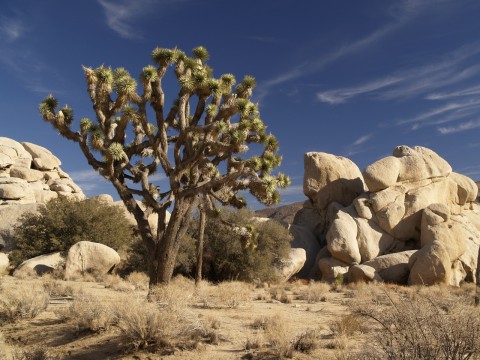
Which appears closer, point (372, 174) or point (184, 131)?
point (184, 131)

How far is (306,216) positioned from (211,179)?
72.0 feet

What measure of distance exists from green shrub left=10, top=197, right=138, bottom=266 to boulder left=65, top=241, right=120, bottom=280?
9.42ft

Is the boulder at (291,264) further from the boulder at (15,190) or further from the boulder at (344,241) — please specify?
the boulder at (15,190)

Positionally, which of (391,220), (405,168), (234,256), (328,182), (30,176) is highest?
(30,176)

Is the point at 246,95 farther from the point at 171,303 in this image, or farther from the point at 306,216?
the point at 306,216

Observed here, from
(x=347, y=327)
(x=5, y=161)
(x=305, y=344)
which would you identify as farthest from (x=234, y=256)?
(x=5, y=161)

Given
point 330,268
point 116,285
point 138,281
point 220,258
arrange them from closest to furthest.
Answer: point 116,285 → point 138,281 → point 220,258 → point 330,268

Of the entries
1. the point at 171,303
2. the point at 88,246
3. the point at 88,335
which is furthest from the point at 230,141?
the point at 88,246

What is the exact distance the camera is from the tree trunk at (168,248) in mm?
11891

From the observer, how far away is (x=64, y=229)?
23.6m

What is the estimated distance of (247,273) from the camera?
23.0m

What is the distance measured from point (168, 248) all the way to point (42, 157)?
37102 mm

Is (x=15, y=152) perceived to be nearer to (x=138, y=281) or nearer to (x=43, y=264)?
(x=43, y=264)

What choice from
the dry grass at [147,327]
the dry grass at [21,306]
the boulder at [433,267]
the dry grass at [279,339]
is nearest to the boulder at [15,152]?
the boulder at [433,267]
